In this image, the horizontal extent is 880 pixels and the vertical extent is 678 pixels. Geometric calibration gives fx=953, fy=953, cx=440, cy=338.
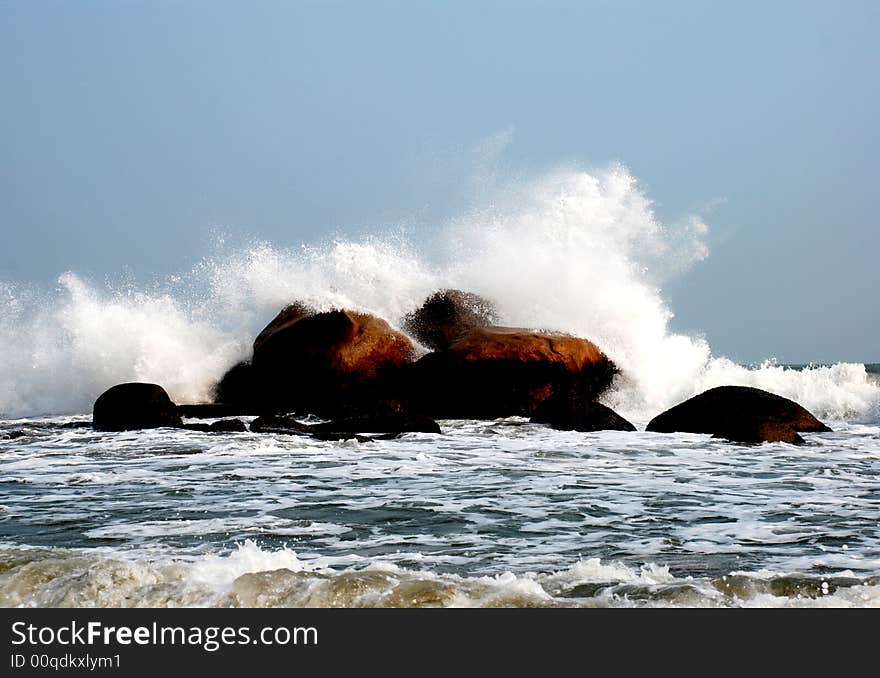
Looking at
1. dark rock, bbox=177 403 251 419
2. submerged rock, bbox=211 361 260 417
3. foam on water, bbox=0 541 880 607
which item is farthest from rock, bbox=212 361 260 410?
foam on water, bbox=0 541 880 607

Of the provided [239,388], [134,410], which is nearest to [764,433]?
[134,410]

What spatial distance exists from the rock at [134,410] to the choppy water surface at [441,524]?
2584mm

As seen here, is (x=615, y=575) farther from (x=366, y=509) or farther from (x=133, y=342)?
(x=133, y=342)

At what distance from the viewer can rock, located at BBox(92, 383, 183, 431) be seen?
14.4 m

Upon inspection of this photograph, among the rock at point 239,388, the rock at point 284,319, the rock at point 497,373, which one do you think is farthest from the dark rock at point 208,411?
the rock at point 497,373

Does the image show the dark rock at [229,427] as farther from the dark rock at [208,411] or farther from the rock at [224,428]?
the dark rock at [208,411]

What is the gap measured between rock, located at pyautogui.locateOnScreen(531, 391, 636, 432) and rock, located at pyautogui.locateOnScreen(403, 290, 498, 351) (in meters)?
4.93

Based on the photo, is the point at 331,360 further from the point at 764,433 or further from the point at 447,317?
the point at 764,433

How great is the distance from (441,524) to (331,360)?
11.2 meters

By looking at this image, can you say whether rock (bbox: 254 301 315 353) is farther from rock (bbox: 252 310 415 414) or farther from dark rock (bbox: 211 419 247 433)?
dark rock (bbox: 211 419 247 433)

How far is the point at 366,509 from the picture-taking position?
7.15 m

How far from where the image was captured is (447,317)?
64.6 feet
